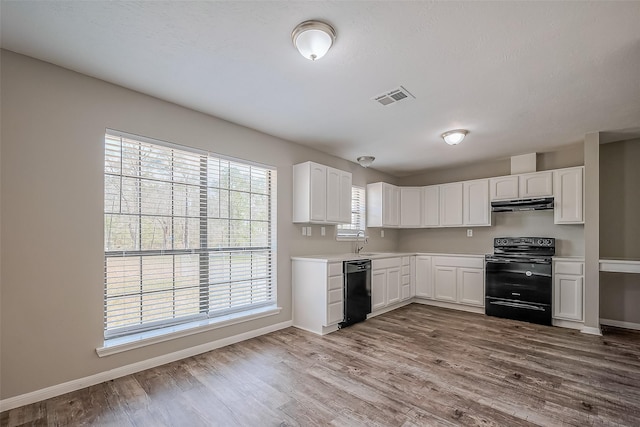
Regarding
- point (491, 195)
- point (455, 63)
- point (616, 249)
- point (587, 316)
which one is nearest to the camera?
point (455, 63)

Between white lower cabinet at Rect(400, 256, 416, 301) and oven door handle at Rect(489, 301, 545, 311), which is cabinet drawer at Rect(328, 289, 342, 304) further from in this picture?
oven door handle at Rect(489, 301, 545, 311)

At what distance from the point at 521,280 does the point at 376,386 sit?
3.23 m

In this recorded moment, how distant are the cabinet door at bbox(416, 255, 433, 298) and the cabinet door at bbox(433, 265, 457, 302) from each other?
0.32ft

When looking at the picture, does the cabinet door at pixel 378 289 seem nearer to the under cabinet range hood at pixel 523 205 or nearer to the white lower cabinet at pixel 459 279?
the white lower cabinet at pixel 459 279

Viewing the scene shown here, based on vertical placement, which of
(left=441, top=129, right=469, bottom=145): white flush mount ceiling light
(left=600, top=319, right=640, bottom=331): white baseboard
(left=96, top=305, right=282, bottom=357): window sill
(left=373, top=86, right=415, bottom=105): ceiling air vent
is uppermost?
(left=373, top=86, right=415, bottom=105): ceiling air vent

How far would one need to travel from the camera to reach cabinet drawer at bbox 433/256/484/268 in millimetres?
4973

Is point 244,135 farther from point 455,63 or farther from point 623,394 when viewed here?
point 623,394

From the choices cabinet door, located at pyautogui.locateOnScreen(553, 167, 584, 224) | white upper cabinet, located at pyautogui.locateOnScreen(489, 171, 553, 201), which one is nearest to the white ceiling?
cabinet door, located at pyautogui.locateOnScreen(553, 167, 584, 224)

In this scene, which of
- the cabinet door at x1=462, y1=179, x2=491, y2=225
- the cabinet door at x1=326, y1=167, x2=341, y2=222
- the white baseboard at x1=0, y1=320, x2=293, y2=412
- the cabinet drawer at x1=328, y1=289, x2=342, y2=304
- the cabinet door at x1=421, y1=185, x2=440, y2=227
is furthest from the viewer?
the cabinet door at x1=421, y1=185, x2=440, y2=227

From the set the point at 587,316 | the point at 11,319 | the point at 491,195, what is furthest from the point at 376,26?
the point at 587,316

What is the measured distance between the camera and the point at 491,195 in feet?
16.7

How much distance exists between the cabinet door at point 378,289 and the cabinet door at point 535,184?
2568 millimetres

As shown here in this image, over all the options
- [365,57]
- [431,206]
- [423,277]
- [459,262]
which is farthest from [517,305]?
[365,57]

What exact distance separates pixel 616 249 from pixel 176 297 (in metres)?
5.88
